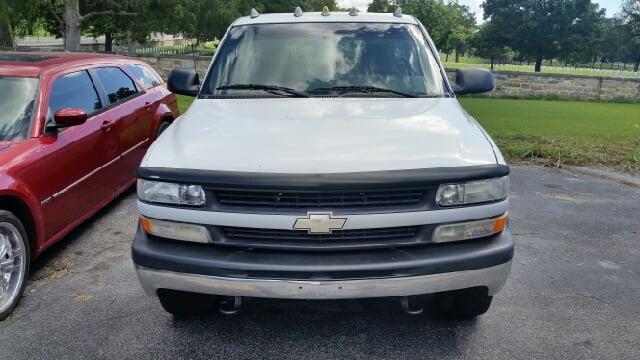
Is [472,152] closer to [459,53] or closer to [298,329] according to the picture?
[298,329]

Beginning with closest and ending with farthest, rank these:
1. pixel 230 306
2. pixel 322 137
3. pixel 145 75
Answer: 1. pixel 322 137
2. pixel 230 306
3. pixel 145 75

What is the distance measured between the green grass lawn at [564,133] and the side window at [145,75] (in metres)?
5.47

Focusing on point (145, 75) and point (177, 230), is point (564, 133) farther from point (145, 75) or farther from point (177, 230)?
point (177, 230)

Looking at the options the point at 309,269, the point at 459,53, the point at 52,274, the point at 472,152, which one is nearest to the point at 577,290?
the point at 472,152

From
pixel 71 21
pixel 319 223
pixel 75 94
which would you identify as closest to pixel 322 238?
pixel 319 223

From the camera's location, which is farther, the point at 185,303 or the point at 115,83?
the point at 115,83

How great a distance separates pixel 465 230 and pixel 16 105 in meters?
3.67

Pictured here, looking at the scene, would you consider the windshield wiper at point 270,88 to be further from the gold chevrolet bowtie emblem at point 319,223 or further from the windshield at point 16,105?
the windshield at point 16,105

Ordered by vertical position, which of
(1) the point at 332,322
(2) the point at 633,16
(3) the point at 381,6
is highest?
(2) the point at 633,16

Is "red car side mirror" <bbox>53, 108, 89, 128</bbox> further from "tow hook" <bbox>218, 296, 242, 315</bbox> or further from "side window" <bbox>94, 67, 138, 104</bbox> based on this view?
"tow hook" <bbox>218, 296, 242, 315</bbox>

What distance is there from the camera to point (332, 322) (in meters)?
3.47

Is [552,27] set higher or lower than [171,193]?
higher

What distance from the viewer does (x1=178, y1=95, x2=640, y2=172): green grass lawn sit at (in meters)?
8.42

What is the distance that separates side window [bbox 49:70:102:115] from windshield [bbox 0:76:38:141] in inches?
6.8
